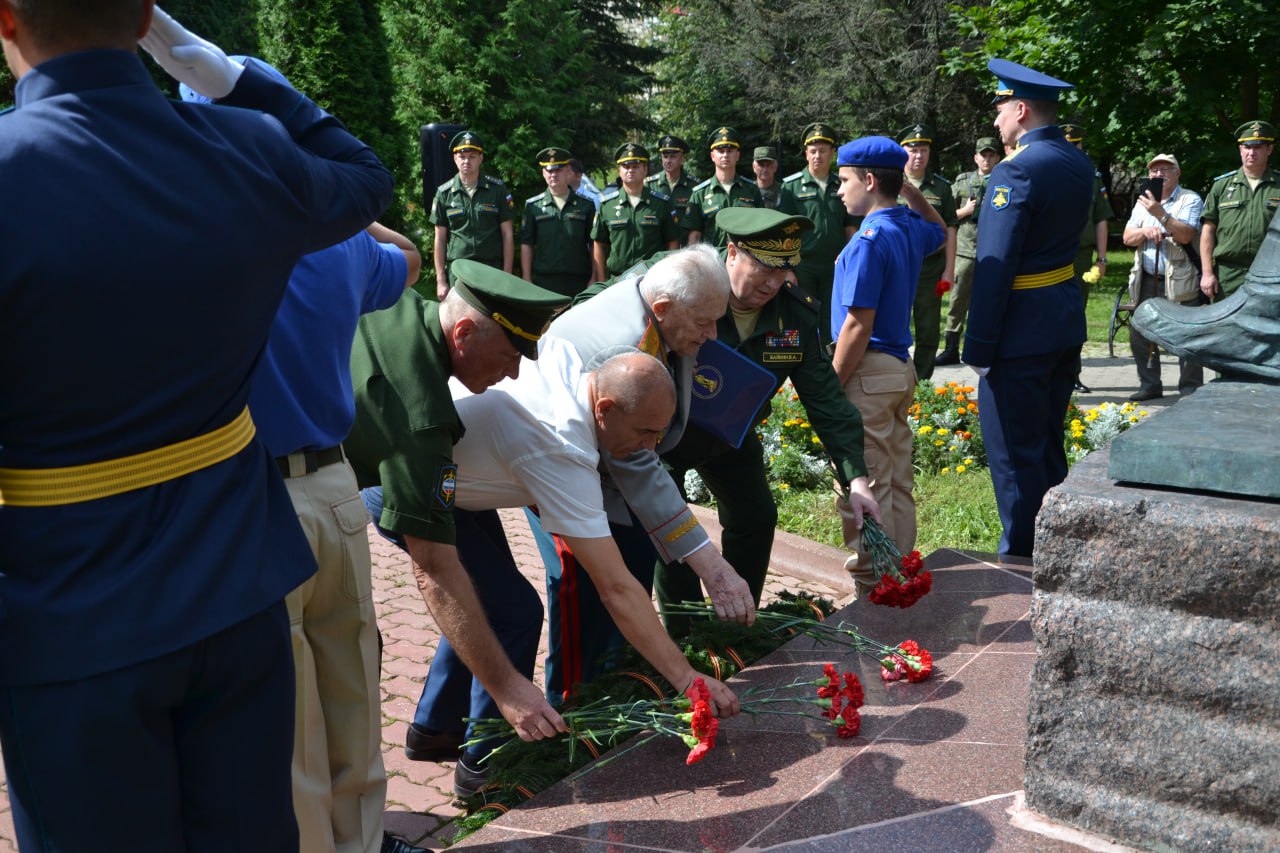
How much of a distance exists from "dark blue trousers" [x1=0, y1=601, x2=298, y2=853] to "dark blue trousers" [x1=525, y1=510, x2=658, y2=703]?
6.25 feet

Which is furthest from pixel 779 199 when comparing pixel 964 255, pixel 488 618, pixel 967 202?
pixel 488 618

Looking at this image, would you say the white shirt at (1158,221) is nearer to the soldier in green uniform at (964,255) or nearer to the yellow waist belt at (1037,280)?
the soldier in green uniform at (964,255)

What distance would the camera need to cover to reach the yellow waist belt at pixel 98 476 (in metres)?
1.61

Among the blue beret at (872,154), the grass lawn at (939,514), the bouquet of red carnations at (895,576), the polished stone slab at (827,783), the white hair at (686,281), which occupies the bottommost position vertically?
the grass lawn at (939,514)

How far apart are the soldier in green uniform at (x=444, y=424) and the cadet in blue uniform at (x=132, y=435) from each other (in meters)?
1.04

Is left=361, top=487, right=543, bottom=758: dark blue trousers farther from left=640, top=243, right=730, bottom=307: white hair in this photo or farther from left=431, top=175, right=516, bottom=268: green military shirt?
left=431, top=175, right=516, bottom=268: green military shirt

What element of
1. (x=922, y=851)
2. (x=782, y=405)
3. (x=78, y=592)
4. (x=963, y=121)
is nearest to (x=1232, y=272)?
(x=782, y=405)

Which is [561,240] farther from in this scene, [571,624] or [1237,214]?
[571,624]

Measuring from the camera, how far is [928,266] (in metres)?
10.4

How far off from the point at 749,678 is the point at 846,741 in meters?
0.48

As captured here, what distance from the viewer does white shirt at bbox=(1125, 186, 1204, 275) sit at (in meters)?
9.94

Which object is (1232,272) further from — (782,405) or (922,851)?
(922,851)

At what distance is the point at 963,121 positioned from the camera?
23406 mm

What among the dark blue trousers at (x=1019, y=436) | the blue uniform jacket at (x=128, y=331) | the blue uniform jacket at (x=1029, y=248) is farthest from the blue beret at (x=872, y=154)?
the blue uniform jacket at (x=128, y=331)
